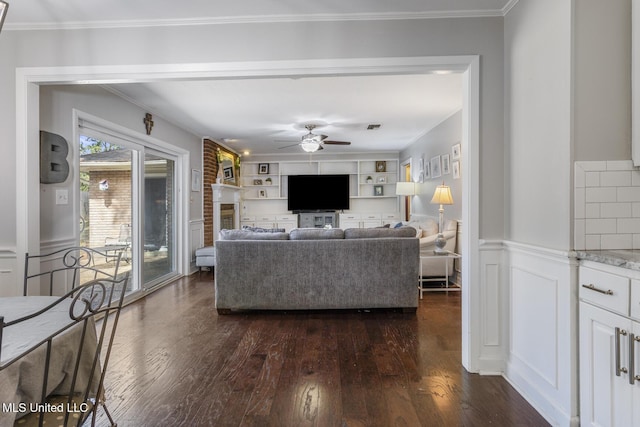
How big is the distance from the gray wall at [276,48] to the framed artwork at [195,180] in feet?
10.1

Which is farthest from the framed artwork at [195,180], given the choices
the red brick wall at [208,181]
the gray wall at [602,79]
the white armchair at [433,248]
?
the gray wall at [602,79]

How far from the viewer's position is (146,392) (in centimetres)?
196

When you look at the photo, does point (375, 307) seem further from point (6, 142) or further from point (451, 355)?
point (6, 142)

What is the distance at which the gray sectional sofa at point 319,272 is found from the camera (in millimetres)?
→ 3254

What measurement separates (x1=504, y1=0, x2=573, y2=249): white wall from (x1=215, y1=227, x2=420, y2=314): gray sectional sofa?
1316 mm

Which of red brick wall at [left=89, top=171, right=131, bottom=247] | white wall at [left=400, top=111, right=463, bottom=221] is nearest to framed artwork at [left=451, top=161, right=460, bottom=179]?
white wall at [left=400, top=111, right=463, bottom=221]

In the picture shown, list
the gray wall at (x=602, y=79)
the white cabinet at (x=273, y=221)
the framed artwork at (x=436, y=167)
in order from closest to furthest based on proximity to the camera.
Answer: the gray wall at (x=602, y=79) < the framed artwork at (x=436, y=167) < the white cabinet at (x=273, y=221)

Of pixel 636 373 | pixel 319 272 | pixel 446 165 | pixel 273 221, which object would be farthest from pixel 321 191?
pixel 636 373

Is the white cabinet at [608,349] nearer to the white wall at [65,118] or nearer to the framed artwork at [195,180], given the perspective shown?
the white wall at [65,118]

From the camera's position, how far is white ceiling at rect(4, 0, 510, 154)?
2.07 m

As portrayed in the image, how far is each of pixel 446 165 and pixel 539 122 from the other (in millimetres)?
3120

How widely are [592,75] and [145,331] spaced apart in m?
3.62

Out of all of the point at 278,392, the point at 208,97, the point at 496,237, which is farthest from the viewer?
the point at 208,97

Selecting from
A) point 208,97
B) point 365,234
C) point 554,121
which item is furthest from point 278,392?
point 208,97
